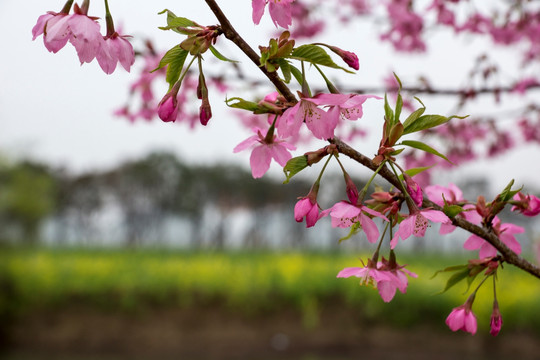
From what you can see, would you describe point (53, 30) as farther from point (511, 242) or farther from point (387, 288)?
point (511, 242)

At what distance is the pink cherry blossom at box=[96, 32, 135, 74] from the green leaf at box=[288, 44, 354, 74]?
0.66 feet

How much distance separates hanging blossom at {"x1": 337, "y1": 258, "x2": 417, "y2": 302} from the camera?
2.10 ft

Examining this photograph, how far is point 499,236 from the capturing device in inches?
29.2

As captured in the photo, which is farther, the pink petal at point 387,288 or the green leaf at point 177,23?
the pink petal at point 387,288

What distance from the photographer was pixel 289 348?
211 inches

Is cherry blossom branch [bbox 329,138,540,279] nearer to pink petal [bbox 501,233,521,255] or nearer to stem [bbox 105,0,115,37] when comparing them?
pink petal [bbox 501,233,521,255]

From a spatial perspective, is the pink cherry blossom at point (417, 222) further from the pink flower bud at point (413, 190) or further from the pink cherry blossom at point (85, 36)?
the pink cherry blossom at point (85, 36)

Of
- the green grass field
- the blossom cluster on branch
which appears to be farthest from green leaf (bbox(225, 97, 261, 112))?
the green grass field

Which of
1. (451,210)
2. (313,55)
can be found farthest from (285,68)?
(451,210)

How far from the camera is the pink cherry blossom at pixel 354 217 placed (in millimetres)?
567

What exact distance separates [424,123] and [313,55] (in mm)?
146

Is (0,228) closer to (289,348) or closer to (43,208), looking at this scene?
(289,348)

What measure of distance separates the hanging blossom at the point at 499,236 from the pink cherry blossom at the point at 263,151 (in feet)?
0.98

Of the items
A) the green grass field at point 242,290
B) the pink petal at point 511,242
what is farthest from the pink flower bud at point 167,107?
the green grass field at point 242,290
